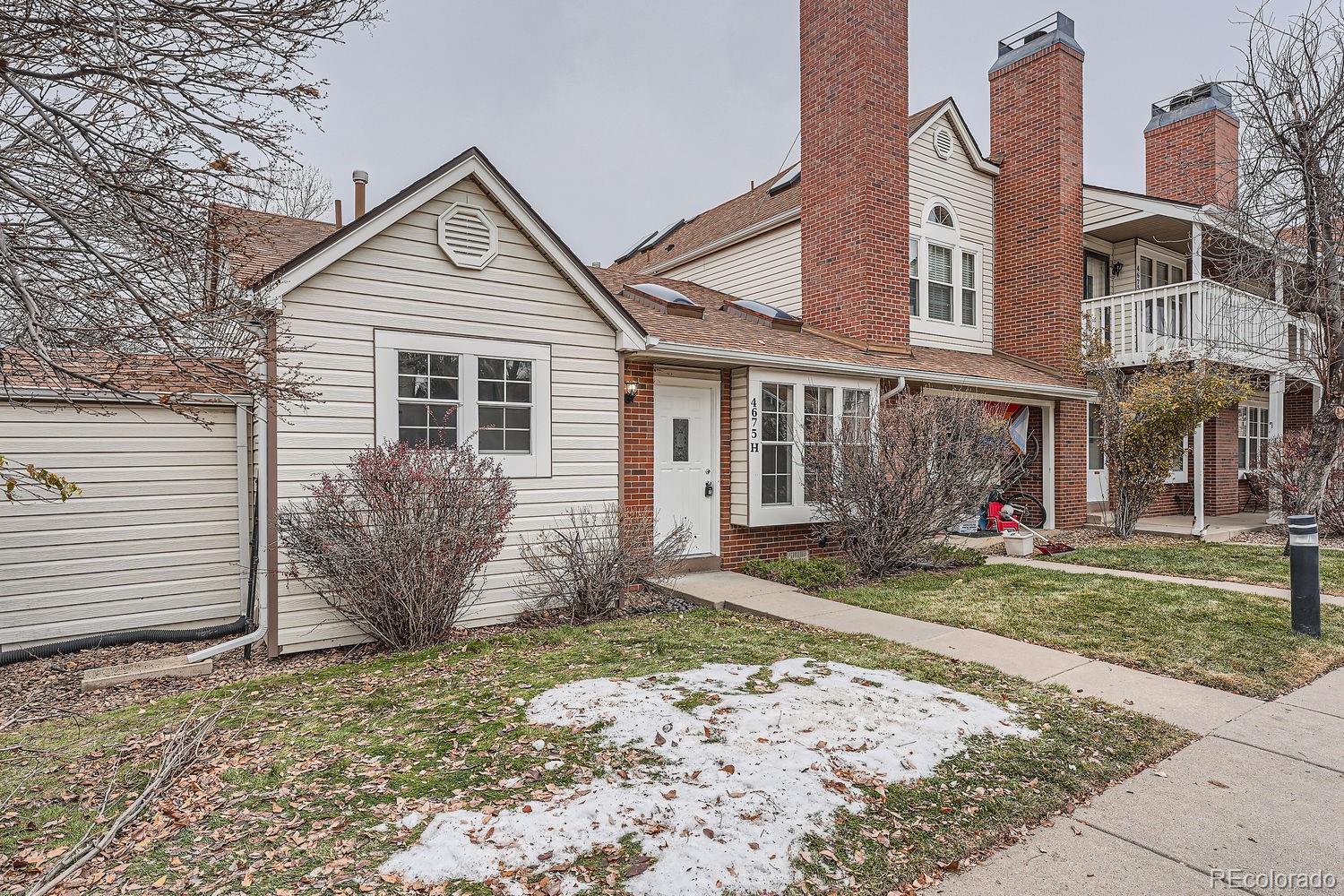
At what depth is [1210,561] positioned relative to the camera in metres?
9.59

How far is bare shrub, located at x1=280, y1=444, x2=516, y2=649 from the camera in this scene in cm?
569

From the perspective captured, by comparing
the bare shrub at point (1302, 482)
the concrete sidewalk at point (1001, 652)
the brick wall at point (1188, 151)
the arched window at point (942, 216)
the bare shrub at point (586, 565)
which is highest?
the brick wall at point (1188, 151)

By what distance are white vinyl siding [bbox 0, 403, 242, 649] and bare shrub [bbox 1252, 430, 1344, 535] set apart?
45.7 feet

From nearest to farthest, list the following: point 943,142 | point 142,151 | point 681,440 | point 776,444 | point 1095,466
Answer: point 142,151 → point 681,440 → point 776,444 → point 943,142 → point 1095,466


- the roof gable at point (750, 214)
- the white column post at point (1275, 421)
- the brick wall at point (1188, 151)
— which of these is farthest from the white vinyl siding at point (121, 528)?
the brick wall at point (1188, 151)

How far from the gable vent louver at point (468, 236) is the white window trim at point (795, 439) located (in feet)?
11.9

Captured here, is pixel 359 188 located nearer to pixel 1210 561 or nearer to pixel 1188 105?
pixel 1210 561

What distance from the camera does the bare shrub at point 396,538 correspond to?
18.7 ft

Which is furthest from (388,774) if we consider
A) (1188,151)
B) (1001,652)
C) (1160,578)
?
(1188,151)

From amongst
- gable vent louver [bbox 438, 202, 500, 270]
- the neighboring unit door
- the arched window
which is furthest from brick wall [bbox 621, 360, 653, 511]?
the neighboring unit door

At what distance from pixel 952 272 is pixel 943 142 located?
8.02ft

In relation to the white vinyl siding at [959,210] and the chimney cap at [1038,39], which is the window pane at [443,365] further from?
the chimney cap at [1038,39]

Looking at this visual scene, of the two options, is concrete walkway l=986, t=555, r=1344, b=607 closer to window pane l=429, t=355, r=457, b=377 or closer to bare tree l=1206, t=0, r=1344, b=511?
bare tree l=1206, t=0, r=1344, b=511

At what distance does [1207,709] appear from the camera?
436 cm
